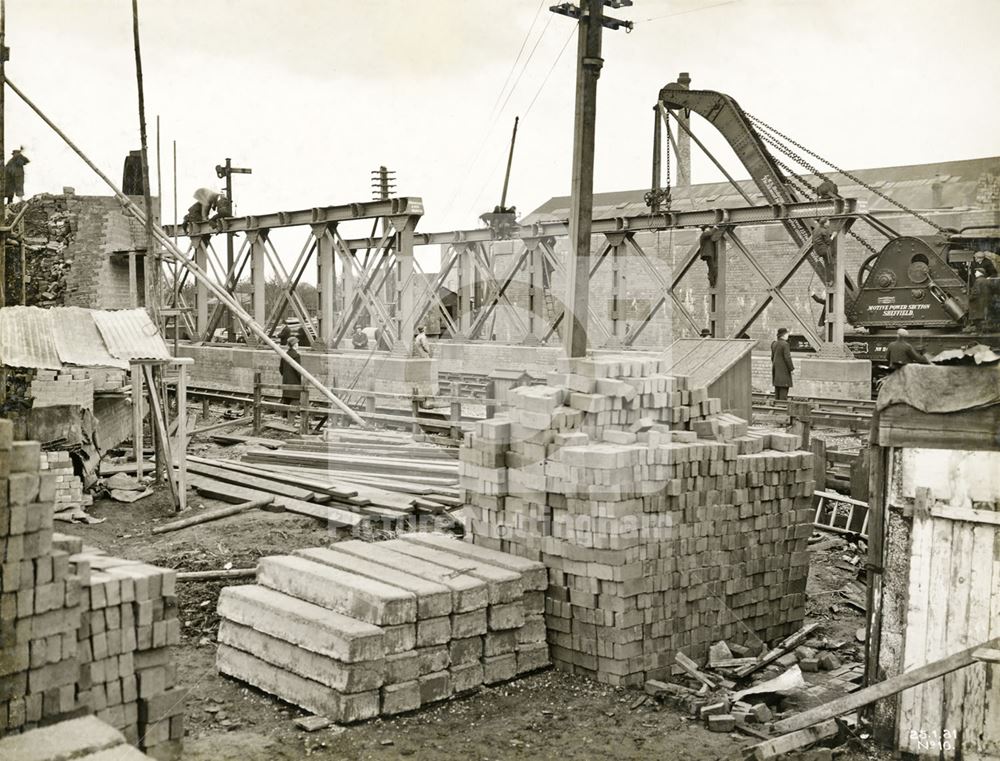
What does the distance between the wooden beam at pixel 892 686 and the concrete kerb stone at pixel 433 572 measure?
7.77 feet

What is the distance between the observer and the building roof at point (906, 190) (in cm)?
3841

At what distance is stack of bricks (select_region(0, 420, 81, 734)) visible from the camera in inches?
202

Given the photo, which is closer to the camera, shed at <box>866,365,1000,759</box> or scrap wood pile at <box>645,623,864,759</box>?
shed at <box>866,365,1000,759</box>

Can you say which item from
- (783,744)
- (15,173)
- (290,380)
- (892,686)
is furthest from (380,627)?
(15,173)

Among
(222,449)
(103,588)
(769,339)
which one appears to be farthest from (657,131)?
(769,339)

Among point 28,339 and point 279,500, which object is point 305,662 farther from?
point 28,339

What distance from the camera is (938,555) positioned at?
647cm

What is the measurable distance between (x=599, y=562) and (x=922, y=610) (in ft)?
7.94

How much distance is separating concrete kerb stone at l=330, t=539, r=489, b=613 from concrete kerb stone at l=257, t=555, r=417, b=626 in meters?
0.40

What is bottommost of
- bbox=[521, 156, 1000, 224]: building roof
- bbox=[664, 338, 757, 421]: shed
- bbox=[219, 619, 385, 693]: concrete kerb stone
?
bbox=[219, 619, 385, 693]: concrete kerb stone

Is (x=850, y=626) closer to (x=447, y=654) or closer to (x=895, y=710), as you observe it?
(x=895, y=710)

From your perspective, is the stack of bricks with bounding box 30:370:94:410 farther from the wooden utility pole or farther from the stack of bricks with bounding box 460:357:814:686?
the stack of bricks with bounding box 460:357:814:686

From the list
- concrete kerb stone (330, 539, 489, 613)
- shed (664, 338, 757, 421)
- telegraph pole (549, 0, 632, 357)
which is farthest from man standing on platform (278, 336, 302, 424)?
concrete kerb stone (330, 539, 489, 613)

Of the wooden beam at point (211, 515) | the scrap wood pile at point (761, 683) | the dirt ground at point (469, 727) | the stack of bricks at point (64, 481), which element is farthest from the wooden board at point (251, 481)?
the scrap wood pile at point (761, 683)
